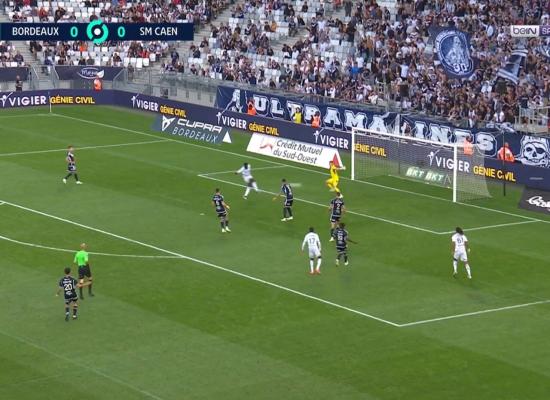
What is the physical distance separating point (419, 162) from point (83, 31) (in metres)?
26.2

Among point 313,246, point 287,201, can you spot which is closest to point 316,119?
point 287,201

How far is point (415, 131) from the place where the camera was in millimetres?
67875

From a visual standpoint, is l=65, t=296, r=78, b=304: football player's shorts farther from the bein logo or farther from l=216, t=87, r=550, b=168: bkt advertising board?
the bein logo

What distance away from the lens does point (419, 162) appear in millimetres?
62469

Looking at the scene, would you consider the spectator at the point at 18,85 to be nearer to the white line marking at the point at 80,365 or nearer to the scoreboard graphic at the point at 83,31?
the scoreboard graphic at the point at 83,31

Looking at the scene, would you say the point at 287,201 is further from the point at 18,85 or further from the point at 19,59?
the point at 19,59

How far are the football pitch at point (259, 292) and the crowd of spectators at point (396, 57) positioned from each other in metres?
10.6

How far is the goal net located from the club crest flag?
402 centimetres

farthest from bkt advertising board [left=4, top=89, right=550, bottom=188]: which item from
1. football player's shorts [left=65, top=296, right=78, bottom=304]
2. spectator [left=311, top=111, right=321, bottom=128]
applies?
football player's shorts [left=65, top=296, right=78, bottom=304]

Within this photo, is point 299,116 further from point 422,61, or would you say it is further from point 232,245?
point 232,245

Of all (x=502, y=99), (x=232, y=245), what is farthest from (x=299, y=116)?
(x=232, y=245)

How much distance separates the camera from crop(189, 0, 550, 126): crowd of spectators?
69688mm

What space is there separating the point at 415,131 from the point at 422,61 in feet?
32.1

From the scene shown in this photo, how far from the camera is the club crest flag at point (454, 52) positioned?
6306cm
